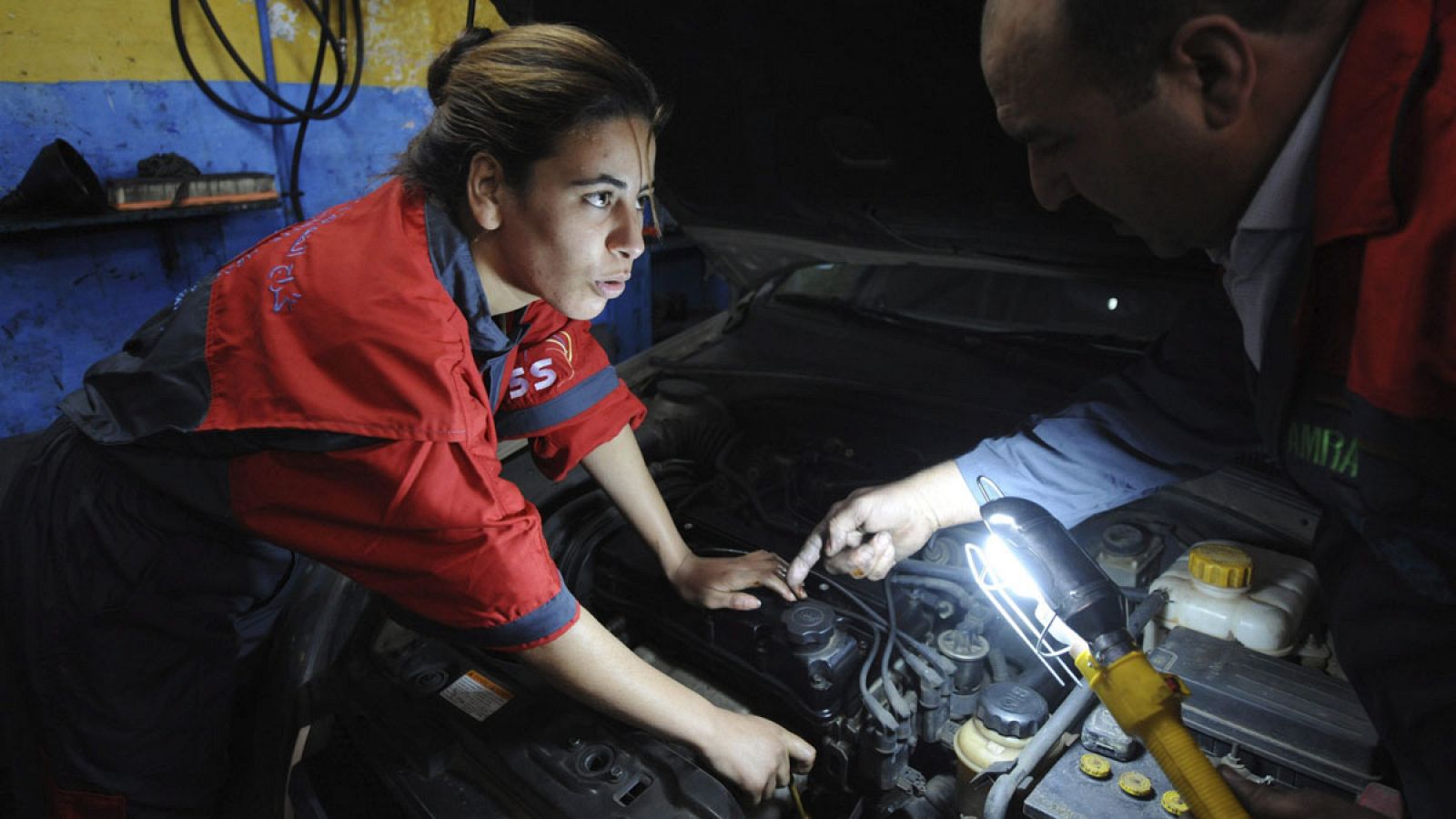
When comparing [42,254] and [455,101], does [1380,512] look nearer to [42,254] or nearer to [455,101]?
[455,101]

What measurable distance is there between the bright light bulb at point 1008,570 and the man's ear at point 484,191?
81 cm

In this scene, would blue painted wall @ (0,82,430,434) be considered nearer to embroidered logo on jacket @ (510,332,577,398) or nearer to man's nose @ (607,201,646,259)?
embroidered logo on jacket @ (510,332,577,398)

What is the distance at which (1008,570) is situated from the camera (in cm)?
113

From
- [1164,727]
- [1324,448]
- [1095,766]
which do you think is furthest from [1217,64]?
[1095,766]

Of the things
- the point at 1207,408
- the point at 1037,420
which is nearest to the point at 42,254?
the point at 1037,420

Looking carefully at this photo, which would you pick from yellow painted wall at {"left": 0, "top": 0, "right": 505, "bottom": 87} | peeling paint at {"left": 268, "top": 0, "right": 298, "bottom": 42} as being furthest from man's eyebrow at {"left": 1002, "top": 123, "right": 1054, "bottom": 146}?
peeling paint at {"left": 268, "top": 0, "right": 298, "bottom": 42}

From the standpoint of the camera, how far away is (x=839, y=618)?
51.7 inches

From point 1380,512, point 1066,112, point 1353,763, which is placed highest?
point 1066,112

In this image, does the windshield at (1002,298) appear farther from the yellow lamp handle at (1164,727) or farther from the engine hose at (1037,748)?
the yellow lamp handle at (1164,727)

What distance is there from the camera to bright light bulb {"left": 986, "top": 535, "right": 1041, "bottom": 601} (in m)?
1.03

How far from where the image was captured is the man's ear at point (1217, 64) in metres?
0.64

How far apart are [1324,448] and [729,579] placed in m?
0.88

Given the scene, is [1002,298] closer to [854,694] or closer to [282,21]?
[854,694]

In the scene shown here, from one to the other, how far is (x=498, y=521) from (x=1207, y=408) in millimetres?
1042
